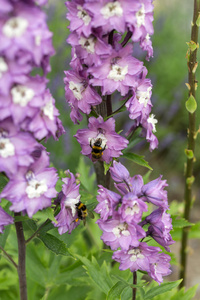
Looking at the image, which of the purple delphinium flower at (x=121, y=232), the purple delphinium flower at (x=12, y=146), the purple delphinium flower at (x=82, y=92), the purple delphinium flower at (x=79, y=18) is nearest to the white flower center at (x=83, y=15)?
the purple delphinium flower at (x=79, y=18)

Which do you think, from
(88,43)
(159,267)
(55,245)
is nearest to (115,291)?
(159,267)

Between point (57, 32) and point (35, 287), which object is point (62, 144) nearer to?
point (57, 32)

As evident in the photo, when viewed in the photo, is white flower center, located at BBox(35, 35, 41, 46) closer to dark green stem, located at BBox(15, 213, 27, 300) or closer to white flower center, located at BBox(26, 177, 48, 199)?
white flower center, located at BBox(26, 177, 48, 199)

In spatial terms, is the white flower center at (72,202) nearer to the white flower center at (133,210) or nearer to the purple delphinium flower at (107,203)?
the purple delphinium flower at (107,203)

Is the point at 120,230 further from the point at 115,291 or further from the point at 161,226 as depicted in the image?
the point at 115,291

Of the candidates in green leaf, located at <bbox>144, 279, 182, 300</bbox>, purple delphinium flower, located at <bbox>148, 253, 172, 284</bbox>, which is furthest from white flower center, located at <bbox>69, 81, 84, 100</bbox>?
green leaf, located at <bbox>144, 279, 182, 300</bbox>

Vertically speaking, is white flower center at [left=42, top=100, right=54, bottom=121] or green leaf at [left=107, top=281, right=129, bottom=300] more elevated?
white flower center at [left=42, top=100, right=54, bottom=121]

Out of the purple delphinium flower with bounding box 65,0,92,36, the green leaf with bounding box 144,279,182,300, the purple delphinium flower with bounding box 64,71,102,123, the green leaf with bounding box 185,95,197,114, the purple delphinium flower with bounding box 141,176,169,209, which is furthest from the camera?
the green leaf with bounding box 185,95,197,114
